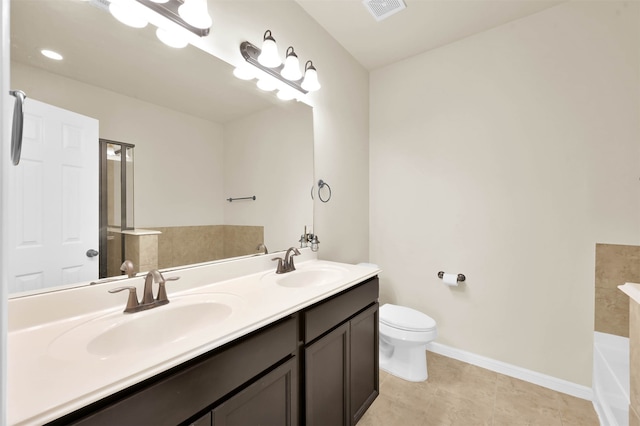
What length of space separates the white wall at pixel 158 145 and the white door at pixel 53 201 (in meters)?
0.06

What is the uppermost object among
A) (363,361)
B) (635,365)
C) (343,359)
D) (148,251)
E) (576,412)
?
(148,251)

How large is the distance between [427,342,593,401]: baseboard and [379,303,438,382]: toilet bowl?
15.5 inches

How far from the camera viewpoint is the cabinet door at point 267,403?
2.67ft

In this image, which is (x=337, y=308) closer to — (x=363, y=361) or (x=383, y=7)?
(x=363, y=361)

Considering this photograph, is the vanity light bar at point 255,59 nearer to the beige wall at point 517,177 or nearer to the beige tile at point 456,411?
the beige wall at point 517,177

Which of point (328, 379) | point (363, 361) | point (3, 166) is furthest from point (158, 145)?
point (363, 361)

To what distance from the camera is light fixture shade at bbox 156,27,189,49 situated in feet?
3.83

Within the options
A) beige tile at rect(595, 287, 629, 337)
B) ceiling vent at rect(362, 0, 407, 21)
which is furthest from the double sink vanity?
ceiling vent at rect(362, 0, 407, 21)

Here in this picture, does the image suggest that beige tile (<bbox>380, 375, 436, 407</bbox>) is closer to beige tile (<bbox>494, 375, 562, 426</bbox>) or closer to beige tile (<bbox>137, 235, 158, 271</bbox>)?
beige tile (<bbox>494, 375, 562, 426</bbox>)

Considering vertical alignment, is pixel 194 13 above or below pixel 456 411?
above

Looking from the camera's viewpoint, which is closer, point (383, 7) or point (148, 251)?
point (148, 251)

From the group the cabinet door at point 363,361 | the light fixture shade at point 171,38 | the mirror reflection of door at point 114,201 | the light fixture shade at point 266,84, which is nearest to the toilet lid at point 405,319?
the cabinet door at point 363,361

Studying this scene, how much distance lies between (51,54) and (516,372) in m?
3.18

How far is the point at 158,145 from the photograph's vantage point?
46.9 inches
